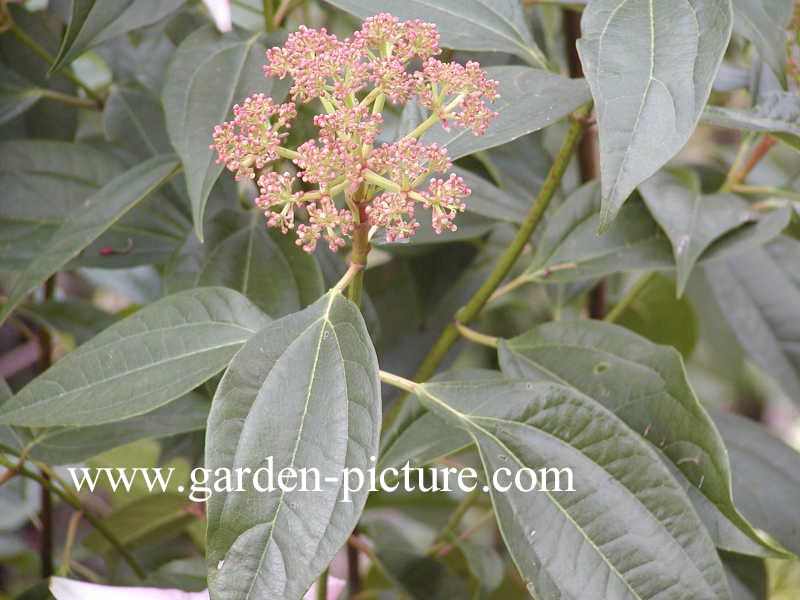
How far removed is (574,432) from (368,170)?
20cm

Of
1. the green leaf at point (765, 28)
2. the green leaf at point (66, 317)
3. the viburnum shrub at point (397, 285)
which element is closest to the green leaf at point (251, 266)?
the viburnum shrub at point (397, 285)

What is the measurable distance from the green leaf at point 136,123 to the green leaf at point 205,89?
201 mm

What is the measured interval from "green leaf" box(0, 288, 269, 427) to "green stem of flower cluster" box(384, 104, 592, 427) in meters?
0.21

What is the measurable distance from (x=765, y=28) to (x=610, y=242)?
20cm

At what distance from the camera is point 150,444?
1.30m

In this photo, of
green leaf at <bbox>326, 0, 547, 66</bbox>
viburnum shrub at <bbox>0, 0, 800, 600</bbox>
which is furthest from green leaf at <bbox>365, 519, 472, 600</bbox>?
green leaf at <bbox>326, 0, 547, 66</bbox>

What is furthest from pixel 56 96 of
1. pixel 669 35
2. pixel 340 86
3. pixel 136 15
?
pixel 669 35

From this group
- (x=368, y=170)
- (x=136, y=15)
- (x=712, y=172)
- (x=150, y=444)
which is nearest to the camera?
(x=368, y=170)

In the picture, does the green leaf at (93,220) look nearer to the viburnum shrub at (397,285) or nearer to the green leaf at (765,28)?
the viburnum shrub at (397,285)

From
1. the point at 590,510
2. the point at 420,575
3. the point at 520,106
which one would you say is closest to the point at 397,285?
the point at 420,575

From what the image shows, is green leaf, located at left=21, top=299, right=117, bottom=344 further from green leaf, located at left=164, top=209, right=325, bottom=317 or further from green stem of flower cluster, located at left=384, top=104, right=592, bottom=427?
green stem of flower cluster, located at left=384, top=104, right=592, bottom=427

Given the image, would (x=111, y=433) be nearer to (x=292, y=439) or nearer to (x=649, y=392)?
(x=292, y=439)

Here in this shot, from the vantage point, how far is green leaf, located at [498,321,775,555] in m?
0.61

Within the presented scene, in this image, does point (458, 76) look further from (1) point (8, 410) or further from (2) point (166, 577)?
(2) point (166, 577)
